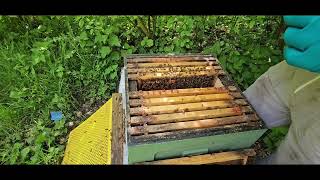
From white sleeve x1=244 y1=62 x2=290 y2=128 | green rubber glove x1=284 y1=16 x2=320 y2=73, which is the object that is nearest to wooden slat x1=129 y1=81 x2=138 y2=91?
white sleeve x1=244 y1=62 x2=290 y2=128

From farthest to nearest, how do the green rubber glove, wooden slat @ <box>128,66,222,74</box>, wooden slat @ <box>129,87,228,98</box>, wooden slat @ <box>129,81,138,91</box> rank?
wooden slat @ <box>128,66,222,74</box> → wooden slat @ <box>129,81,138,91</box> → wooden slat @ <box>129,87,228,98</box> → the green rubber glove

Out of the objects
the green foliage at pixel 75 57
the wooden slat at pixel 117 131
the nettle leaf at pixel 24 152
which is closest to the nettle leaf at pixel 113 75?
the green foliage at pixel 75 57

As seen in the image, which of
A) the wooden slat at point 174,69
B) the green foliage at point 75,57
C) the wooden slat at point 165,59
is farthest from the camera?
the green foliage at point 75,57

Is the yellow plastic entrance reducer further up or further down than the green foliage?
further down

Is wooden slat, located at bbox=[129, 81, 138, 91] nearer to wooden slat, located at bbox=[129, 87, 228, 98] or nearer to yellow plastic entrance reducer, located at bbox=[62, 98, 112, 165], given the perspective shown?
wooden slat, located at bbox=[129, 87, 228, 98]

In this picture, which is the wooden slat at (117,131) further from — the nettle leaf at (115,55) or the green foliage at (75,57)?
the nettle leaf at (115,55)

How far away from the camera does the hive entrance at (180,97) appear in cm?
167

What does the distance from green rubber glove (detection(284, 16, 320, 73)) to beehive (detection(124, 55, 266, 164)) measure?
20.9 inches

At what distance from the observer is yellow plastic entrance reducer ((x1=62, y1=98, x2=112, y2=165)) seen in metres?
2.03

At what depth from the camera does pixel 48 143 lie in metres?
2.54

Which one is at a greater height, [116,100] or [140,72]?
[140,72]

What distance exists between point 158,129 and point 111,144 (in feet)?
1.53

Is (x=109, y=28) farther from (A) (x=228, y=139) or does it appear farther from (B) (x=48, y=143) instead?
(A) (x=228, y=139)
